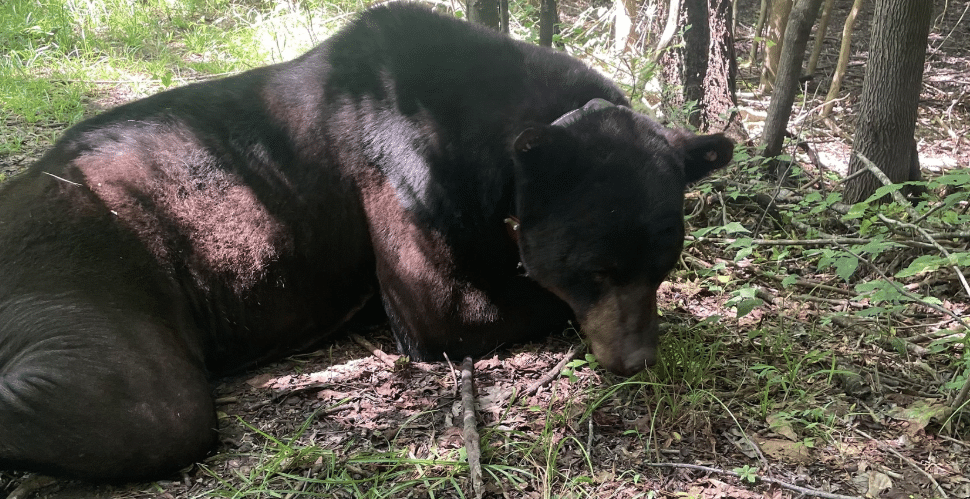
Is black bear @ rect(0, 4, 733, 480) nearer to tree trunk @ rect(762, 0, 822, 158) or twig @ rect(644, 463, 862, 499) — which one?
twig @ rect(644, 463, 862, 499)

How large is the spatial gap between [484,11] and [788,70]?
2.54 meters

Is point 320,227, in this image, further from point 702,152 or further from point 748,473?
point 748,473

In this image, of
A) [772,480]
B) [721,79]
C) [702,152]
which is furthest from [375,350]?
[721,79]

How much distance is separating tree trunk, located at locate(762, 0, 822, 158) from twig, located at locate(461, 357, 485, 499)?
3573mm

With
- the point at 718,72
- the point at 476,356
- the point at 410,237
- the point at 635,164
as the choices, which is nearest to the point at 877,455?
the point at 635,164

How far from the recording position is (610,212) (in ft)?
11.1

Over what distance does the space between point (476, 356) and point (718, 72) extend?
4124mm

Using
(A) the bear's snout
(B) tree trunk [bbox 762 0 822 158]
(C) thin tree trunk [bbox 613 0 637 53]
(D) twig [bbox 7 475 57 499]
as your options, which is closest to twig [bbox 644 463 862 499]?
(A) the bear's snout

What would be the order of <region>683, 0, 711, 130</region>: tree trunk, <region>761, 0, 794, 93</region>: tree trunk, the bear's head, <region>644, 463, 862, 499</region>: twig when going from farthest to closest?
<region>761, 0, 794, 93</region>: tree trunk
<region>683, 0, 711, 130</region>: tree trunk
the bear's head
<region>644, 463, 862, 499</region>: twig

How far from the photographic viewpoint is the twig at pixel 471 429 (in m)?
2.99

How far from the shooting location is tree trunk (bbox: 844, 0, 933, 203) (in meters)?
4.89

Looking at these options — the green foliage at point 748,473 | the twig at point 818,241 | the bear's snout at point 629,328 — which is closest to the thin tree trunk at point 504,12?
the twig at point 818,241

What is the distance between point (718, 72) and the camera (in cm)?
677

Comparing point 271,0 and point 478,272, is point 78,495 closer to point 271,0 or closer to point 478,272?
point 478,272
